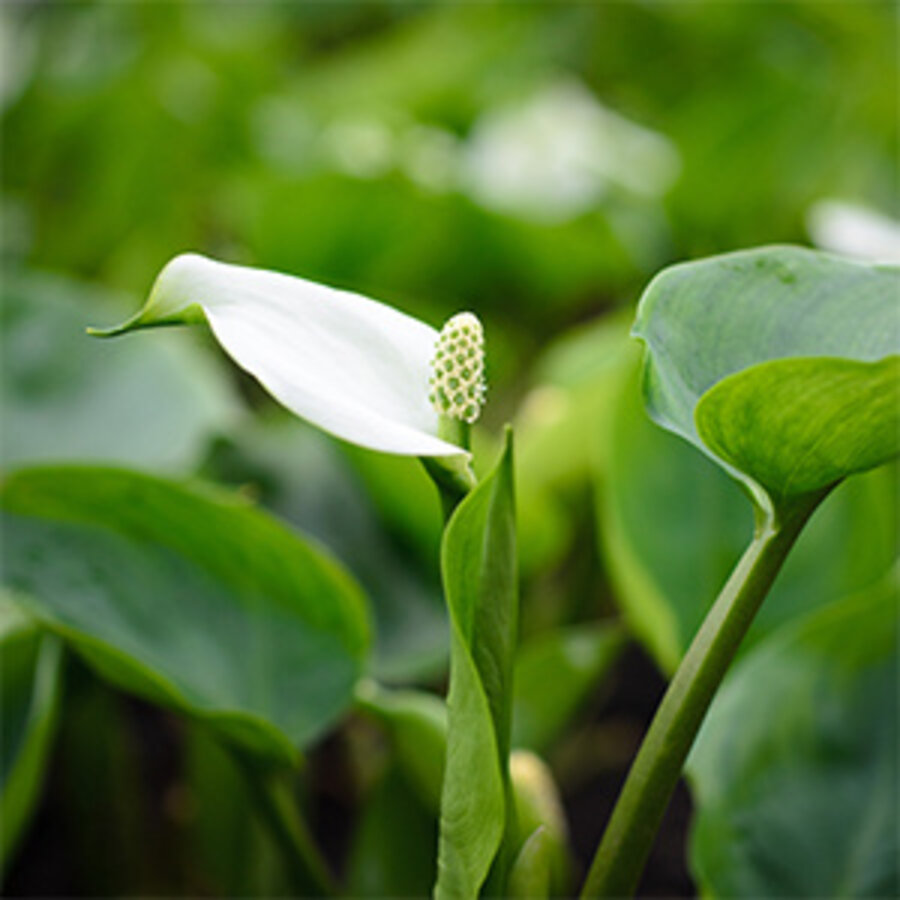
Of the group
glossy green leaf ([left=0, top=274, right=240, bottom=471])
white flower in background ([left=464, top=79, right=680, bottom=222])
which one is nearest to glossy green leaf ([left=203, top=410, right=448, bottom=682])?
glossy green leaf ([left=0, top=274, right=240, bottom=471])

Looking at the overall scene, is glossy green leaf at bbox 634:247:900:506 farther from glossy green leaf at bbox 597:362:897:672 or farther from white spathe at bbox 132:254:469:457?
glossy green leaf at bbox 597:362:897:672

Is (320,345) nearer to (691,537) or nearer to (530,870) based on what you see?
(530,870)

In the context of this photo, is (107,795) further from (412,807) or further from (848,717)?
(848,717)

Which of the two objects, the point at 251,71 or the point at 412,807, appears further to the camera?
the point at 251,71

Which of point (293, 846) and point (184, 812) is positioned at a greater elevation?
point (293, 846)

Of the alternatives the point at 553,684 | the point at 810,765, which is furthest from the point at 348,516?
the point at 810,765

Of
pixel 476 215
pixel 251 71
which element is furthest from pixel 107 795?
pixel 251 71

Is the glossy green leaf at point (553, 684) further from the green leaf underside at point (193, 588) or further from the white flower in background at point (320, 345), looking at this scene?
the white flower in background at point (320, 345)
